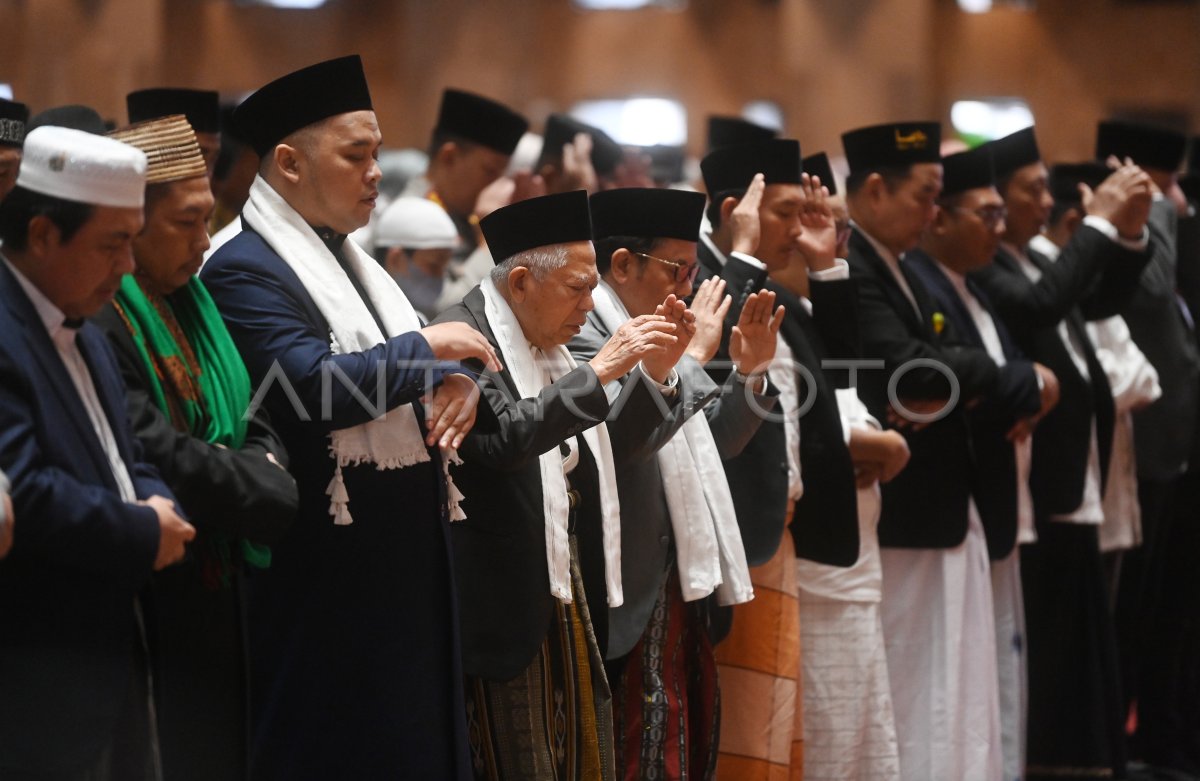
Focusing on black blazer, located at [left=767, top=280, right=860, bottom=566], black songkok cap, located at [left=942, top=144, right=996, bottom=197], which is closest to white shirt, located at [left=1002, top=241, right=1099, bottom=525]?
black songkok cap, located at [left=942, top=144, right=996, bottom=197]

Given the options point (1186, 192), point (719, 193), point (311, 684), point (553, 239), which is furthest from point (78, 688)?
point (1186, 192)

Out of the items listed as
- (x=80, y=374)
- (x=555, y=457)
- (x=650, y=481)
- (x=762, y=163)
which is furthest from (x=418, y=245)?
(x=80, y=374)

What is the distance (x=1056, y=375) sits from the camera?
578cm

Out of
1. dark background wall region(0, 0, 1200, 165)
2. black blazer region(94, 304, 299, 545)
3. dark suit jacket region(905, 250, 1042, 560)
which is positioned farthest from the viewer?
dark background wall region(0, 0, 1200, 165)

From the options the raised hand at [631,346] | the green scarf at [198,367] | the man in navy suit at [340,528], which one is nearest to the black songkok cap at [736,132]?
the raised hand at [631,346]

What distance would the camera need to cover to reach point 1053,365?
19.0ft

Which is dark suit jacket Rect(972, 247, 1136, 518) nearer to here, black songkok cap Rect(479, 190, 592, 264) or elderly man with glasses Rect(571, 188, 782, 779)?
elderly man with glasses Rect(571, 188, 782, 779)

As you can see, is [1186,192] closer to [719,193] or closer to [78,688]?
[719,193]

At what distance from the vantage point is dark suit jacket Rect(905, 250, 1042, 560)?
517 cm

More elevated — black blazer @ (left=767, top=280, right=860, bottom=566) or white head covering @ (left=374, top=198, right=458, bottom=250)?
white head covering @ (left=374, top=198, right=458, bottom=250)

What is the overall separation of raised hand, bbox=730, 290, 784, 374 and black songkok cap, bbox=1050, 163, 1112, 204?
288cm

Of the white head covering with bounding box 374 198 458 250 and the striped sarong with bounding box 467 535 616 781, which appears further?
the white head covering with bounding box 374 198 458 250

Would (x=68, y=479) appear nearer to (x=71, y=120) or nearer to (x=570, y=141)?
(x=71, y=120)

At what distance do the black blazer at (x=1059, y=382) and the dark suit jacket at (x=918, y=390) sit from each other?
0.58 metres
